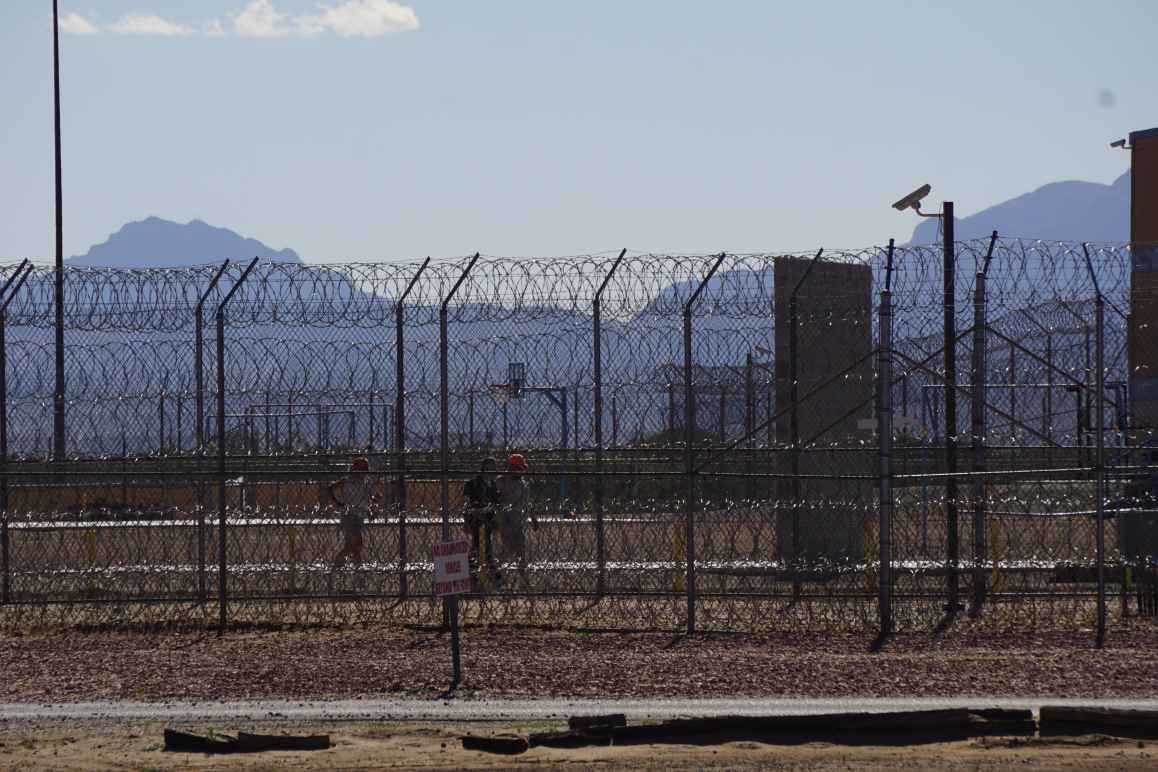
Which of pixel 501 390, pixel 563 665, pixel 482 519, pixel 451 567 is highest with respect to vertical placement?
pixel 501 390

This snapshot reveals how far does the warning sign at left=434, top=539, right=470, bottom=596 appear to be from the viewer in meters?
11.5

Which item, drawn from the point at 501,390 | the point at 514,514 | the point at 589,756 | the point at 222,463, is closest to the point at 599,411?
the point at 501,390

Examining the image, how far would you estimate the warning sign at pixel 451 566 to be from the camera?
37.9 feet

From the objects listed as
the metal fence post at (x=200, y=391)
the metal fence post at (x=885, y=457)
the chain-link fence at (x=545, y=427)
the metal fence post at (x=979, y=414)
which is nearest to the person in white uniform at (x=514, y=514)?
the chain-link fence at (x=545, y=427)

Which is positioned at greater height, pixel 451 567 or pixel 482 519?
pixel 482 519

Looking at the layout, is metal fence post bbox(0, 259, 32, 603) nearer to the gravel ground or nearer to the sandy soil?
the gravel ground

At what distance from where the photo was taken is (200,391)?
1488 centimetres

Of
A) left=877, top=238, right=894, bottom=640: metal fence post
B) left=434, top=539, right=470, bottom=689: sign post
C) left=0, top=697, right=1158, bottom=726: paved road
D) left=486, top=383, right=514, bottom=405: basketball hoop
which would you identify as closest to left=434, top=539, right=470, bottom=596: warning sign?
left=434, top=539, right=470, bottom=689: sign post

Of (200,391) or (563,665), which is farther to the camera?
(200,391)

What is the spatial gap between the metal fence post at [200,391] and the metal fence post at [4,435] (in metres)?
1.58

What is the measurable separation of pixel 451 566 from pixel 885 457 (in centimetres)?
353

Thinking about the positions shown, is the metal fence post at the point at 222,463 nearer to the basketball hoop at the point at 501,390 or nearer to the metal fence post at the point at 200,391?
the metal fence post at the point at 200,391

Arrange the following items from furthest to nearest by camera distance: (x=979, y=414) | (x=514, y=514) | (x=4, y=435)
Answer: (x=4, y=435) → (x=514, y=514) → (x=979, y=414)

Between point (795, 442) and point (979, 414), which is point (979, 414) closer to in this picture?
point (979, 414)
